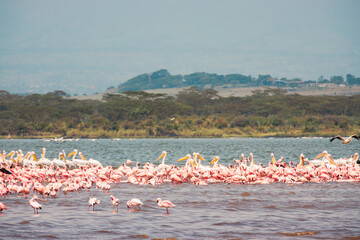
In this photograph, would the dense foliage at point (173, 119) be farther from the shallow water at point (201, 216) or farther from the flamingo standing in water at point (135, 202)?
the flamingo standing in water at point (135, 202)

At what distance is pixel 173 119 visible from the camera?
82.2 meters

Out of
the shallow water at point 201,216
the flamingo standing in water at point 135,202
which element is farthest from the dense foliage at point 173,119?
the flamingo standing in water at point 135,202

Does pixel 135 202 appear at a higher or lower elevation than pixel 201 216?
higher

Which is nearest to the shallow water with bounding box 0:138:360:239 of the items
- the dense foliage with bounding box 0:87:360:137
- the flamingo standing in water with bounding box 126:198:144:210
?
the flamingo standing in water with bounding box 126:198:144:210

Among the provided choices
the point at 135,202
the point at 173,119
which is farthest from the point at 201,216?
the point at 173,119

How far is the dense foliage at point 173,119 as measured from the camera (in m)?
81.1

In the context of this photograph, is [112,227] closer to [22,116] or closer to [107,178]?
[107,178]

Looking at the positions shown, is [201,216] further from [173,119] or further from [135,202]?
[173,119]

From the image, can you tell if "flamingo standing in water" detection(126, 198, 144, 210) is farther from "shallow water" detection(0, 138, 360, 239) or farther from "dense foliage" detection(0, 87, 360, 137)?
"dense foliage" detection(0, 87, 360, 137)

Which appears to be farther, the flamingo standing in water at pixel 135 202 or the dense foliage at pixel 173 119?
the dense foliage at pixel 173 119

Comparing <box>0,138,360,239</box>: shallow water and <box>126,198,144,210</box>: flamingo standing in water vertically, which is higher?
<box>126,198,144,210</box>: flamingo standing in water

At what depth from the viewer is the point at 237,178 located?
1755 cm

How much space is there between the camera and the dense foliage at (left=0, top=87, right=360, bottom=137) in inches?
3194

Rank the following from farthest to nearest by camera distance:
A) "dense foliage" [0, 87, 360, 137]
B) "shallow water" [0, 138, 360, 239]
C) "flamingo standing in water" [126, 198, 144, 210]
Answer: "dense foliage" [0, 87, 360, 137] < "flamingo standing in water" [126, 198, 144, 210] < "shallow water" [0, 138, 360, 239]
